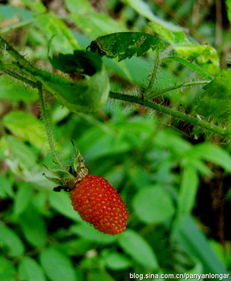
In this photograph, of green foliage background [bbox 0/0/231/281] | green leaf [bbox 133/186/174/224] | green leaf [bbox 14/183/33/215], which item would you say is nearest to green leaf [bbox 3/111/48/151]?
green foliage background [bbox 0/0/231/281]

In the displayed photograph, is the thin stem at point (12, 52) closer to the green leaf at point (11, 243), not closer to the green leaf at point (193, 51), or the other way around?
the green leaf at point (193, 51)

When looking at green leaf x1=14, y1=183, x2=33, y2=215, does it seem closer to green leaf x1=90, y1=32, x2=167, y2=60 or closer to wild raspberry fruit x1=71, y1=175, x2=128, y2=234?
wild raspberry fruit x1=71, y1=175, x2=128, y2=234

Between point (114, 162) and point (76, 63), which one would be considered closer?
point (76, 63)

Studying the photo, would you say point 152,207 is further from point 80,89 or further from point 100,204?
point 80,89

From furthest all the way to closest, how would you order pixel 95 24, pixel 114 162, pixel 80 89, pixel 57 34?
pixel 114 162 < pixel 95 24 < pixel 57 34 < pixel 80 89

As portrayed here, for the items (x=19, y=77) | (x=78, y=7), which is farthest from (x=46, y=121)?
(x=78, y=7)

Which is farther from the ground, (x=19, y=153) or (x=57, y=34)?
(x=57, y=34)

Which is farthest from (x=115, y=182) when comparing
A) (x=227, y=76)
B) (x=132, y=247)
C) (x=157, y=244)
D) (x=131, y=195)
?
(x=227, y=76)
